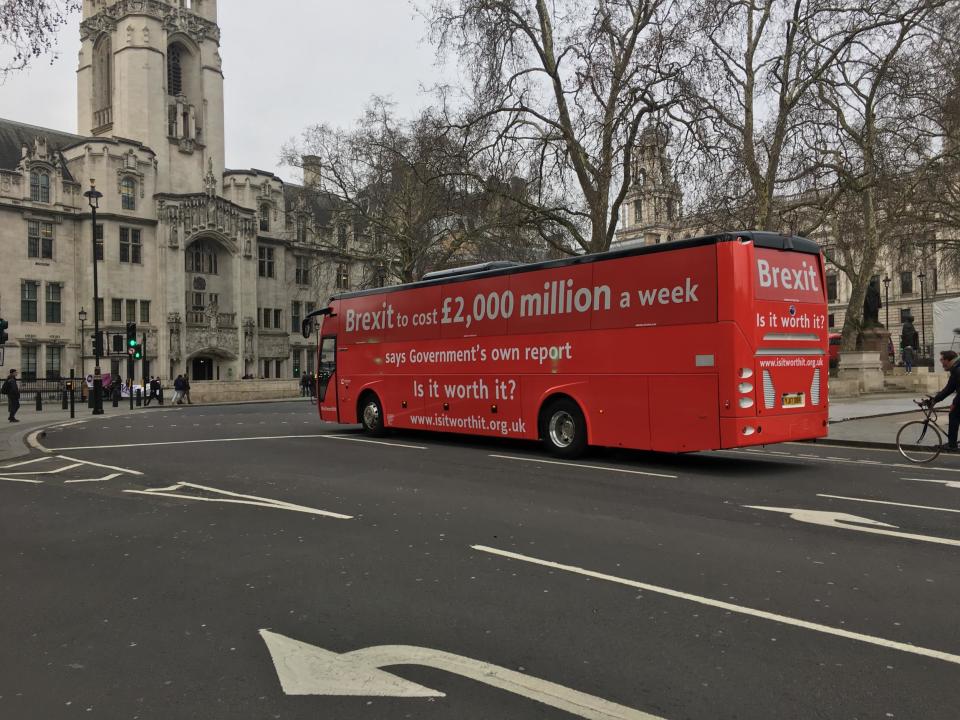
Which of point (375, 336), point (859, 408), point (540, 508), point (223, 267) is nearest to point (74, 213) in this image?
point (223, 267)

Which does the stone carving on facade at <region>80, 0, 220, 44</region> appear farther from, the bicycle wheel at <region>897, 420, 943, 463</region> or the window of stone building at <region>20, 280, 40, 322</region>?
the bicycle wheel at <region>897, 420, 943, 463</region>

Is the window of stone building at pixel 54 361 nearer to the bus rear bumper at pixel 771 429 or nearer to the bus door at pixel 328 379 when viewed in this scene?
the bus door at pixel 328 379

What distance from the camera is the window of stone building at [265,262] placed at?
60.9 metres

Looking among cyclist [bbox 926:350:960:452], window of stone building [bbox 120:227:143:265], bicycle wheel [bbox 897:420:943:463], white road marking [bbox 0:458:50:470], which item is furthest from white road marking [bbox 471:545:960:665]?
window of stone building [bbox 120:227:143:265]

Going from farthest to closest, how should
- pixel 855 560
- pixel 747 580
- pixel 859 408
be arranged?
pixel 859 408, pixel 855 560, pixel 747 580

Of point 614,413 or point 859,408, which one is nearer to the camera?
point 614,413

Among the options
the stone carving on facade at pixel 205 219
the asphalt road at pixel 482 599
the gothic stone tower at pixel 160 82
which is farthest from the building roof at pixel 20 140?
the asphalt road at pixel 482 599

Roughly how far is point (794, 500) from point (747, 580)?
3.87 metres

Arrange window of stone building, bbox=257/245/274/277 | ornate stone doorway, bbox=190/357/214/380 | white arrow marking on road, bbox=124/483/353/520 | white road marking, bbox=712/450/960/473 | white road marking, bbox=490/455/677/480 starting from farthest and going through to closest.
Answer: window of stone building, bbox=257/245/274/277, ornate stone doorway, bbox=190/357/214/380, white road marking, bbox=712/450/960/473, white road marking, bbox=490/455/677/480, white arrow marking on road, bbox=124/483/353/520

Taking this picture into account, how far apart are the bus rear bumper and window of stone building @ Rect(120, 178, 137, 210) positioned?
163ft

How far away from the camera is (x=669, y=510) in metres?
8.23

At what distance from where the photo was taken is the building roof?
48594 millimetres

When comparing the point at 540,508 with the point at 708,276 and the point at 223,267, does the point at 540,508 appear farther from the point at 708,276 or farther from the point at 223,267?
the point at 223,267

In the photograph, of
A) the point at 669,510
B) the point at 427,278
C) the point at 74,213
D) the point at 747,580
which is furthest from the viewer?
the point at 74,213
